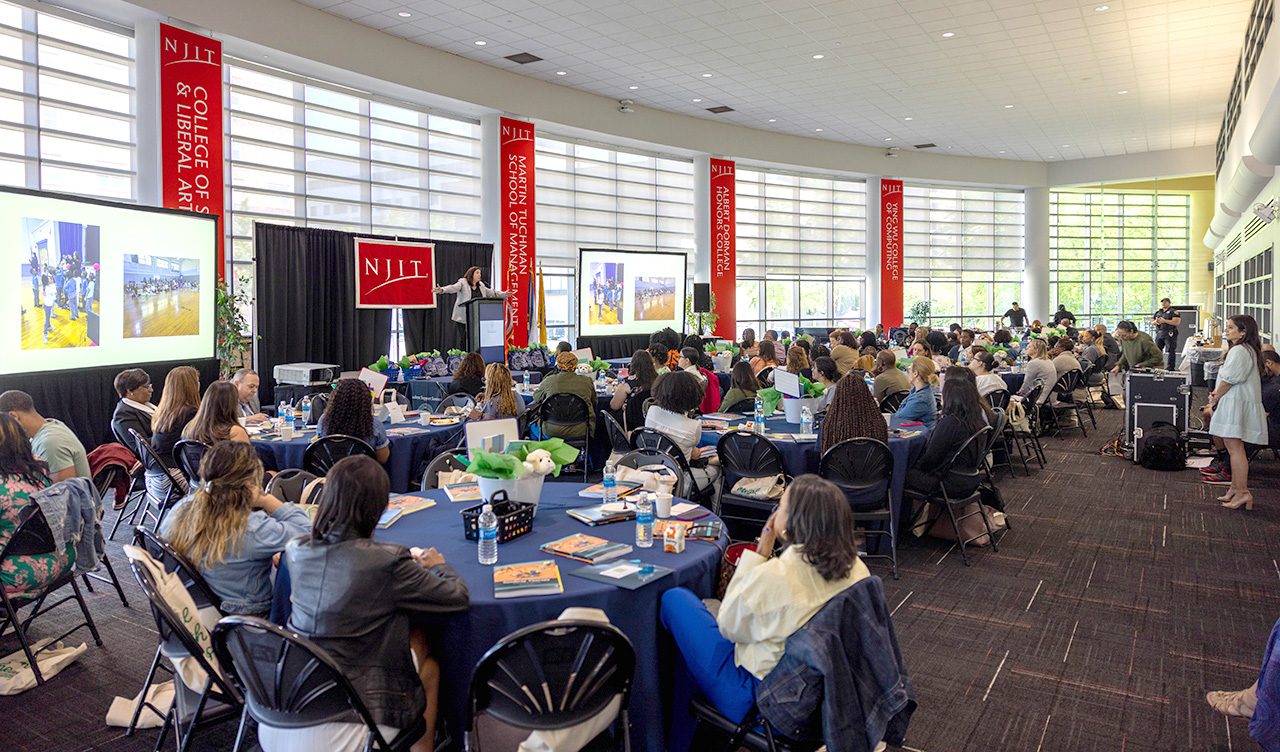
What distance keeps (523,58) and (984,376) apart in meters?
8.54

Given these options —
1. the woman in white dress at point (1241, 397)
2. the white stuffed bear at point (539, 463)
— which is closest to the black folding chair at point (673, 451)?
the white stuffed bear at point (539, 463)

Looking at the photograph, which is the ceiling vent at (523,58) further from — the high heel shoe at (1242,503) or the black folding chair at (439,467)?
the high heel shoe at (1242,503)

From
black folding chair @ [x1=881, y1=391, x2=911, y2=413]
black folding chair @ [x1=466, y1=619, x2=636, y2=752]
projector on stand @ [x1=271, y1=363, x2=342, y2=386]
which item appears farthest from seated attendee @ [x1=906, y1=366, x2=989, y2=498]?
projector on stand @ [x1=271, y1=363, x2=342, y2=386]

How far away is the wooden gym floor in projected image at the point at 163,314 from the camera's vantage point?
8.76m

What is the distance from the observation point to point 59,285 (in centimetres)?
785

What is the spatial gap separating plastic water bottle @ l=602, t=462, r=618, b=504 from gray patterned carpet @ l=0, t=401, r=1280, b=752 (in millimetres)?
Result: 1654

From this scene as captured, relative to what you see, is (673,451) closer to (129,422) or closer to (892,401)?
(892,401)

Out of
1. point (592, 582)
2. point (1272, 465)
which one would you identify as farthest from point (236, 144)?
point (1272, 465)

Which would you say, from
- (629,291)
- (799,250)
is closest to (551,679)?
(629,291)

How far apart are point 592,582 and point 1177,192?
2806cm

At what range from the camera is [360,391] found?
5516 millimetres

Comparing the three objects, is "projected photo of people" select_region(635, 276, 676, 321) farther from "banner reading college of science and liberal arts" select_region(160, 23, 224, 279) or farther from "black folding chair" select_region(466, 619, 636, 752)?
"black folding chair" select_region(466, 619, 636, 752)

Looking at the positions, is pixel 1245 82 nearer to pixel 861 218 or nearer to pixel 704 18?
pixel 704 18

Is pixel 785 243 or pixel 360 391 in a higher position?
pixel 785 243
